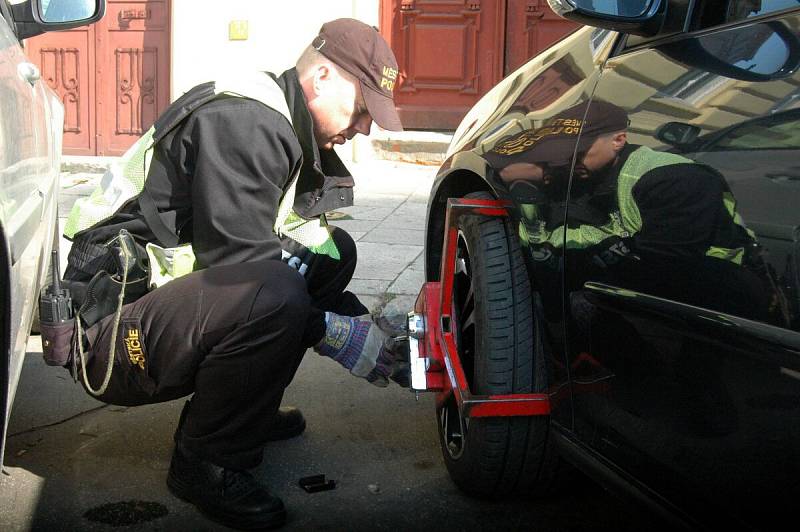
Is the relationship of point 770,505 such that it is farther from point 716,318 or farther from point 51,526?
point 51,526

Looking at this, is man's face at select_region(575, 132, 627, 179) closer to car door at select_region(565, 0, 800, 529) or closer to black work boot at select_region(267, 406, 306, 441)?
car door at select_region(565, 0, 800, 529)

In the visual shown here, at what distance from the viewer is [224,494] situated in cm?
253

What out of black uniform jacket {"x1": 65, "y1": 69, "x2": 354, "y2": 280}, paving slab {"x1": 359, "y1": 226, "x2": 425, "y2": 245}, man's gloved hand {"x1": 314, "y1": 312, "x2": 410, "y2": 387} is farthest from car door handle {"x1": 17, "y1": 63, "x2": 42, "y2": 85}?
paving slab {"x1": 359, "y1": 226, "x2": 425, "y2": 245}

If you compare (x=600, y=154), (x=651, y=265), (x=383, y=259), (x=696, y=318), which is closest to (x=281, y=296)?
(x=600, y=154)

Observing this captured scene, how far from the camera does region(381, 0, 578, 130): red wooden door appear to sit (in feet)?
27.6

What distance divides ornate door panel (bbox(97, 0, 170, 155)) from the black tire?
704 cm

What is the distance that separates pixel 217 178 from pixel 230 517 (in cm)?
85

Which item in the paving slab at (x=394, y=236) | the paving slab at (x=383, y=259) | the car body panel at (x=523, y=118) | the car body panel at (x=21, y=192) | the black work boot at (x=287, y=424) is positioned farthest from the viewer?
the paving slab at (x=394, y=236)

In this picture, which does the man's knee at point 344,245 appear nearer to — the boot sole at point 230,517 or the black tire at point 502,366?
the black tire at point 502,366

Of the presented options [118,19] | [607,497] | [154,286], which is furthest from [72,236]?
[118,19]

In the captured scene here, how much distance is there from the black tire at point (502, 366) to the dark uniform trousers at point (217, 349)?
47 cm

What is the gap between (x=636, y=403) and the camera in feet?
5.76

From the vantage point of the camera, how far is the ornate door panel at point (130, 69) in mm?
8852

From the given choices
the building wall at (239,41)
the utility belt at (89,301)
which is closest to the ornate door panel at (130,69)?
the building wall at (239,41)
